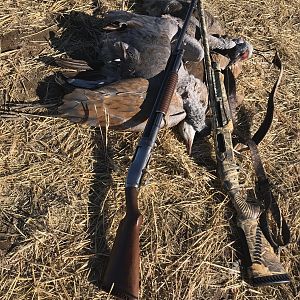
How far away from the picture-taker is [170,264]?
386 cm

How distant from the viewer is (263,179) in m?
4.43

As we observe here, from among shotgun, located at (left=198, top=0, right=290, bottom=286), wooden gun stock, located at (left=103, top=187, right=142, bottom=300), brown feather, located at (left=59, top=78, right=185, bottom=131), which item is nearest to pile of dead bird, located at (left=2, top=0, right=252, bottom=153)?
brown feather, located at (left=59, top=78, right=185, bottom=131)

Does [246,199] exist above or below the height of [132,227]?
below

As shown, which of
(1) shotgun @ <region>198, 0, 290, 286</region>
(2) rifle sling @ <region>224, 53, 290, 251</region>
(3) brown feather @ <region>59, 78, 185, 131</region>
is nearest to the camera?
(1) shotgun @ <region>198, 0, 290, 286</region>

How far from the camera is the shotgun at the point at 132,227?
10.9ft

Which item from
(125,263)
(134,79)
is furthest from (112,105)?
(125,263)

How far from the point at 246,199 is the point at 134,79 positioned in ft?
4.51

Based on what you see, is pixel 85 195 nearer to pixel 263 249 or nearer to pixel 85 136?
pixel 85 136

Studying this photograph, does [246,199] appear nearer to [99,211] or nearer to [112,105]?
[99,211]

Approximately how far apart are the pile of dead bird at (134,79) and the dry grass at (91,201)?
195 mm

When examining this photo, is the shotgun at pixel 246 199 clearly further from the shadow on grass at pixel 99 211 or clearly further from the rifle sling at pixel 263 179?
the shadow on grass at pixel 99 211

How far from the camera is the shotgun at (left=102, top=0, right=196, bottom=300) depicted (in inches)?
130

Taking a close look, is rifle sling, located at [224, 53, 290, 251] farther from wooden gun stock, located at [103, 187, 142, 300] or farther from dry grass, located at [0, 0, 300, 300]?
wooden gun stock, located at [103, 187, 142, 300]

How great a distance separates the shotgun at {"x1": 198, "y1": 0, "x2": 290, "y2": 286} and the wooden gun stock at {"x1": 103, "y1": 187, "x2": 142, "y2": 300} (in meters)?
1.05
